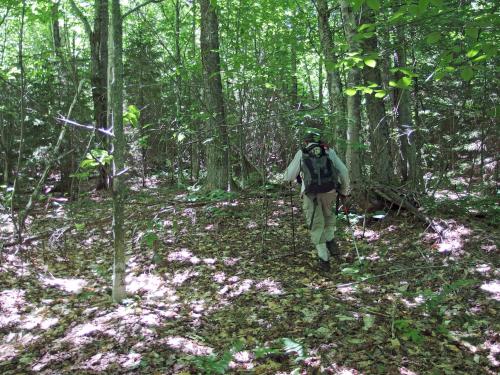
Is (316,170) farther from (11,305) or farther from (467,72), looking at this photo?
(11,305)

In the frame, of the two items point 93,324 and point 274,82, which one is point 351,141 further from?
point 93,324

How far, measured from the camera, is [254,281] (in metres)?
5.77

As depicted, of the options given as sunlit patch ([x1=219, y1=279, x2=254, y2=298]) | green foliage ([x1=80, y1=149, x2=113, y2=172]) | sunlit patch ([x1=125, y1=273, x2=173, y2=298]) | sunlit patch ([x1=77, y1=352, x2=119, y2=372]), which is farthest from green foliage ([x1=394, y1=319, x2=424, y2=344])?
green foliage ([x1=80, y1=149, x2=113, y2=172])

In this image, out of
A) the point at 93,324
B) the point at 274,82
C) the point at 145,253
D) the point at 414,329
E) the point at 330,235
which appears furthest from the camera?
the point at 274,82

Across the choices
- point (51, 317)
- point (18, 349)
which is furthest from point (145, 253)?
point (18, 349)

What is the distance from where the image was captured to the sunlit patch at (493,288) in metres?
4.96

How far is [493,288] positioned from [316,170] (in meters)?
2.74

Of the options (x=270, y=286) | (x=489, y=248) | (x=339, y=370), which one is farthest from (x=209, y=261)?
(x=489, y=248)

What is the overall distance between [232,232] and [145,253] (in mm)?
1692

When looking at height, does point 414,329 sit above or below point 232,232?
below

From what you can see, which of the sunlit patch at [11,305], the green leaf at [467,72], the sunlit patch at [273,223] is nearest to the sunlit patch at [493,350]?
the green leaf at [467,72]

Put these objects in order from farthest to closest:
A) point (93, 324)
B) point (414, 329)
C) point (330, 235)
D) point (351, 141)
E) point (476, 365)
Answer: point (351, 141) < point (330, 235) < point (93, 324) < point (414, 329) < point (476, 365)

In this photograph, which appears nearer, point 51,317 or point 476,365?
point 476,365

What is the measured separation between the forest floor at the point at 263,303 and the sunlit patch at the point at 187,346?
0.02 meters
